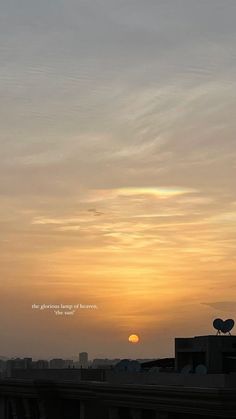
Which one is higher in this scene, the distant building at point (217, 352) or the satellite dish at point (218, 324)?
the satellite dish at point (218, 324)

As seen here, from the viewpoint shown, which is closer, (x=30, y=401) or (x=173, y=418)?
(x=173, y=418)

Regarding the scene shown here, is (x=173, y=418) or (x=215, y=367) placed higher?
(x=215, y=367)

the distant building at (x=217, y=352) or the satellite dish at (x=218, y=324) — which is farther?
the satellite dish at (x=218, y=324)

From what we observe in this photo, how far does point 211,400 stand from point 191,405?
280cm

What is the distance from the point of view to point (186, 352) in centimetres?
8131

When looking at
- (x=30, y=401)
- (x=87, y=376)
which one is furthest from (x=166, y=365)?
(x=30, y=401)

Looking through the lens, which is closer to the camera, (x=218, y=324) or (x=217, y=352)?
(x=217, y=352)

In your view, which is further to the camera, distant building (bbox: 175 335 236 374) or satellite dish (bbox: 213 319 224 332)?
satellite dish (bbox: 213 319 224 332)

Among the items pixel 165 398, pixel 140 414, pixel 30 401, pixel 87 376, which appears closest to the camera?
pixel 165 398

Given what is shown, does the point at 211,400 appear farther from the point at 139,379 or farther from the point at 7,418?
the point at 7,418

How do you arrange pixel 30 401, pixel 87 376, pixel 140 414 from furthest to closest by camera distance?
pixel 30 401 → pixel 87 376 → pixel 140 414

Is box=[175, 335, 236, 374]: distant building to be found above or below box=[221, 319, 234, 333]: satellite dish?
below

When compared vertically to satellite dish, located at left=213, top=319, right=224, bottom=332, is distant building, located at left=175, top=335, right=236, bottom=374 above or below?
below

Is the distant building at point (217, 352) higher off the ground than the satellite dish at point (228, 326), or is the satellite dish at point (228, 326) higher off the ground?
the satellite dish at point (228, 326)
